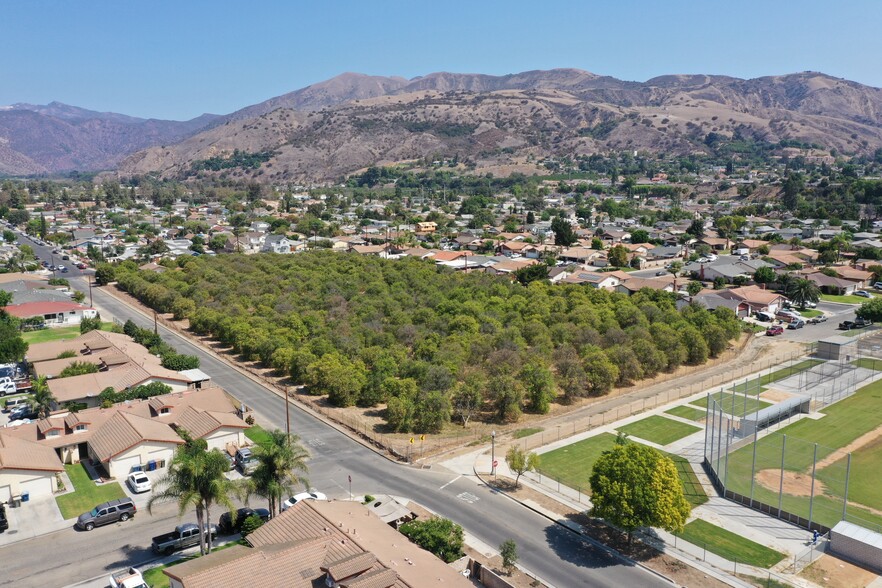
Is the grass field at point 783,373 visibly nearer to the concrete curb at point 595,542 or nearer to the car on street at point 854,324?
the car on street at point 854,324

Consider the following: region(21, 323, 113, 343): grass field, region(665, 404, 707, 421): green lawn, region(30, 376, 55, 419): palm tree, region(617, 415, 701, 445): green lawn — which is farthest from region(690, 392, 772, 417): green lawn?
region(21, 323, 113, 343): grass field

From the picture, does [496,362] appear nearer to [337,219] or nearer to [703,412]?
[703,412]

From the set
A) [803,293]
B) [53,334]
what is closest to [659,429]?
[803,293]

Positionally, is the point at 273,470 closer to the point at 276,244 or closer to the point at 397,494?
the point at 397,494

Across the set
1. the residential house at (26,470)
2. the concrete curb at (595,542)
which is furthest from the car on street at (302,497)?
the residential house at (26,470)

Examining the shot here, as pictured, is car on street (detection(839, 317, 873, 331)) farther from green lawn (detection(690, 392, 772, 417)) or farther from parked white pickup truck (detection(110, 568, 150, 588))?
parked white pickup truck (detection(110, 568, 150, 588))
